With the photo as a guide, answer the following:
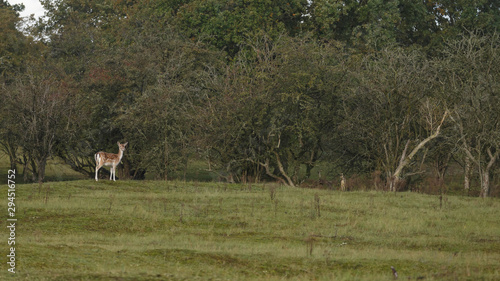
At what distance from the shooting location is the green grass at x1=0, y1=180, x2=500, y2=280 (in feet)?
47.2

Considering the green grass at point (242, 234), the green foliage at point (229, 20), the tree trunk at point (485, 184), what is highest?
the green foliage at point (229, 20)

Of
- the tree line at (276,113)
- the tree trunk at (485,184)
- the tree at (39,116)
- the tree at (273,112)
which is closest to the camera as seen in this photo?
the tree trunk at (485,184)

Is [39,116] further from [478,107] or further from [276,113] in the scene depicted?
[478,107]

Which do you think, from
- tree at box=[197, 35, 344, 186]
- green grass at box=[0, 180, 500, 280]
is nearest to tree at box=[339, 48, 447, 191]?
tree at box=[197, 35, 344, 186]

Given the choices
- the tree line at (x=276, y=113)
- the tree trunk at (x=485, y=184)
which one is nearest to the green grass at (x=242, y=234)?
the tree trunk at (x=485, y=184)

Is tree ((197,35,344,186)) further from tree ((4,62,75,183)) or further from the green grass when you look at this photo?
tree ((4,62,75,183))

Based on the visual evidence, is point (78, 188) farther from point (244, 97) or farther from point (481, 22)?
point (481, 22)

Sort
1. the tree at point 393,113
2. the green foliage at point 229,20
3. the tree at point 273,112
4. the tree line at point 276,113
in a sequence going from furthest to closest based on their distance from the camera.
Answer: the green foliage at point 229,20 → the tree at point 273,112 → the tree line at point 276,113 → the tree at point 393,113

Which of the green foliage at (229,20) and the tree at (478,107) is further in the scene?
the green foliage at (229,20)

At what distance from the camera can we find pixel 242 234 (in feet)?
66.7

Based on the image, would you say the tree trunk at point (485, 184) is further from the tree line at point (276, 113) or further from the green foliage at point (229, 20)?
the green foliage at point (229, 20)

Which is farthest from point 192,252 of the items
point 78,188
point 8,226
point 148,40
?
point 148,40

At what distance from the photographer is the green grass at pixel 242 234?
14.4m

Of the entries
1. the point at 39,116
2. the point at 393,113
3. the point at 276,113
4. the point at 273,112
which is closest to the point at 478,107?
the point at 393,113
